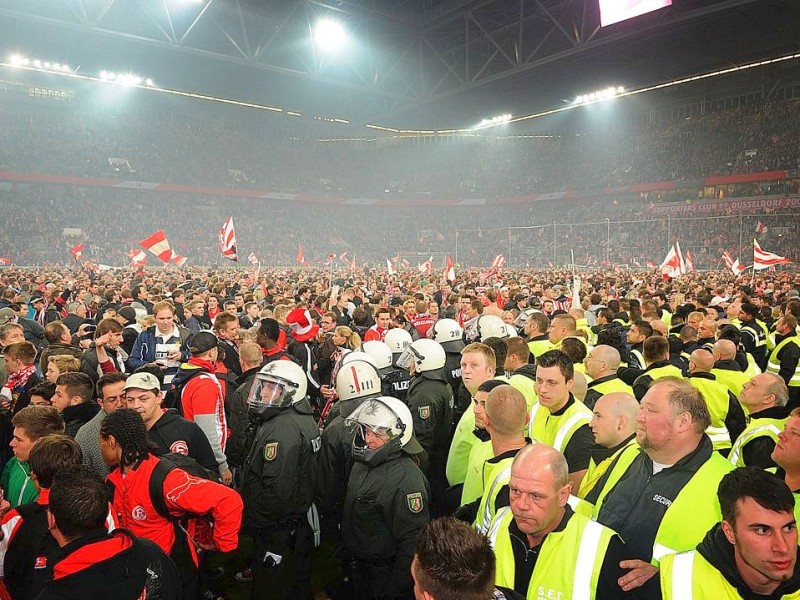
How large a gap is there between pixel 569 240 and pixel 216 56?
31145 mm

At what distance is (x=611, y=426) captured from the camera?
3.67 metres

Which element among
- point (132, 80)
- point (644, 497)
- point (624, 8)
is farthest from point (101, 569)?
point (132, 80)

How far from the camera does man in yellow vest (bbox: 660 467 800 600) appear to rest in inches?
84.6

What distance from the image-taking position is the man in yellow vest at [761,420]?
395 centimetres

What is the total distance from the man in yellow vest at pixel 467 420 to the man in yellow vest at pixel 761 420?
1.79 metres

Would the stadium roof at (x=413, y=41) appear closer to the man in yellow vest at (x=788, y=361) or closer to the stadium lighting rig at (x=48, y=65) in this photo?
the stadium lighting rig at (x=48, y=65)

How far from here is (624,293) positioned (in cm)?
1666

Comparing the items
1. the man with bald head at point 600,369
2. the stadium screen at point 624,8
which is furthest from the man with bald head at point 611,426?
the stadium screen at point 624,8

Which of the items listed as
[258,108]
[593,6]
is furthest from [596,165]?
[593,6]

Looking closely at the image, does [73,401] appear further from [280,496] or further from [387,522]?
[387,522]

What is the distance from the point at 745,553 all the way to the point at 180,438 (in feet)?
11.0

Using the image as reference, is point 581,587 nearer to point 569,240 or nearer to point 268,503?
point 268,503

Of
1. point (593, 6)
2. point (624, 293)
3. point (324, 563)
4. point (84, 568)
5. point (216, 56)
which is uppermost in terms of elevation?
point (593, 6)

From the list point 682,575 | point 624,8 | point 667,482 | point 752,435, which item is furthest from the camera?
point 624,8
